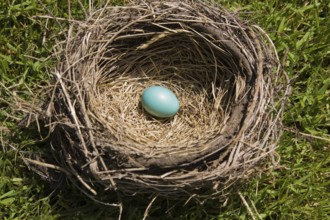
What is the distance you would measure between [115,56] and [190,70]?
1.19 feet

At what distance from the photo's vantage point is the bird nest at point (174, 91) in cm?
225

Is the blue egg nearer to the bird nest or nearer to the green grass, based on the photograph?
the bird nest

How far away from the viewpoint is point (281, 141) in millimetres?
2604

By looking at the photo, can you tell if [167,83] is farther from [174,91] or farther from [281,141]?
[281,141]

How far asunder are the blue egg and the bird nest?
0.08 m

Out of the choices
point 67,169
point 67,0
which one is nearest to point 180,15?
point 67,0

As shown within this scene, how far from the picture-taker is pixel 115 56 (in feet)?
8.54

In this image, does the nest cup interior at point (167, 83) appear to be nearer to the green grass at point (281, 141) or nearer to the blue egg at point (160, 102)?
the blue egg at point (160, 102)

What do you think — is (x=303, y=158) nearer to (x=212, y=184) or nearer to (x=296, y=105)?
(x=296, y=105)

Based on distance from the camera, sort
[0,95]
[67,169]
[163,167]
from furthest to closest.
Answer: [0,95]
[67,169]
[163,167]

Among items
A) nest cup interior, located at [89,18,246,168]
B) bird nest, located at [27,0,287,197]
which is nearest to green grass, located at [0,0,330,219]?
bird nest, located at [27,0,287,197]

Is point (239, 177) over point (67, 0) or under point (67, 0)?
under

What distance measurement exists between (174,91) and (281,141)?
1.77ft

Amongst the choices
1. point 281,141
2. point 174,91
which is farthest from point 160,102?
point 281,141
